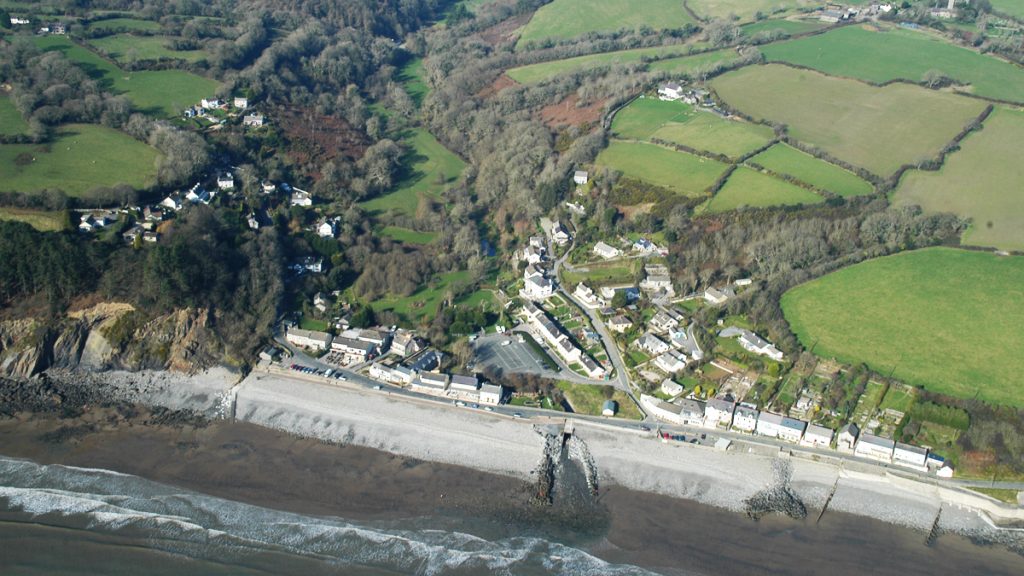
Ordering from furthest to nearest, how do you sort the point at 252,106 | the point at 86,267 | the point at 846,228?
the point at 252,106, the point at 846,228, the point at 86,267

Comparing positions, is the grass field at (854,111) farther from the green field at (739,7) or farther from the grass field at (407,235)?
the grass field at (407,235)

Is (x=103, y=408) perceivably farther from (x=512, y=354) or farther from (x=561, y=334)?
(x=561, y=334)

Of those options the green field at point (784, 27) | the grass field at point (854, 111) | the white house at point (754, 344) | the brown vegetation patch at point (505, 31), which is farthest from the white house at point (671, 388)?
the brown vegetation patch at point (505, 31)

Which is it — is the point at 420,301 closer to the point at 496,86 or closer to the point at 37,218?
the point at 37,218

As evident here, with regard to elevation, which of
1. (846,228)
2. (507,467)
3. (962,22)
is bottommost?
(507,467)

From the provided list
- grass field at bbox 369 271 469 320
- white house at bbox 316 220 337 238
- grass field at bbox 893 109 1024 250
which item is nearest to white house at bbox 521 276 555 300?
grass field at bbox 369 271 469 320

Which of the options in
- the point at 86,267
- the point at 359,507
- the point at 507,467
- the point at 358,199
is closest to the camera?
the point at 359,507

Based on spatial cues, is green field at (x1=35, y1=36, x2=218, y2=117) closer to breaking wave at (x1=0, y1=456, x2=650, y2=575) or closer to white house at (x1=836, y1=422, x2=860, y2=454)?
breaking wave at (x1=0, y1=456, x2=650, y2=575)

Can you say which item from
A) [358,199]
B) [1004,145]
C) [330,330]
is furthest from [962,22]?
[330,330]

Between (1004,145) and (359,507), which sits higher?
(1004,145)
